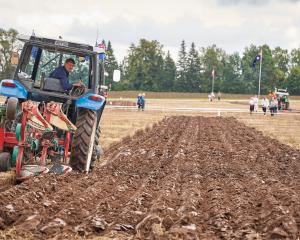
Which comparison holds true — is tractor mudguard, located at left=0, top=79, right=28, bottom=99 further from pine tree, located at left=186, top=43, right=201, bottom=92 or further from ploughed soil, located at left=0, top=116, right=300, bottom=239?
pine tree, located at left=186, top=43, right=201, bottom=92

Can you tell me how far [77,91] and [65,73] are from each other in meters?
0.40

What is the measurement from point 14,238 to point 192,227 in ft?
5.09

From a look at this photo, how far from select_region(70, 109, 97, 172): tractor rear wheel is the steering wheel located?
282mm

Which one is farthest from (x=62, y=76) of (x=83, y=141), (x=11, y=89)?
(x=83, y=141)

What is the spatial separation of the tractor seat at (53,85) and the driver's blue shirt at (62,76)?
0.20 feet

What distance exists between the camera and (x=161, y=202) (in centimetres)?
671

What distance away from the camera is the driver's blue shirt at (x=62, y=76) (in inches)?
380

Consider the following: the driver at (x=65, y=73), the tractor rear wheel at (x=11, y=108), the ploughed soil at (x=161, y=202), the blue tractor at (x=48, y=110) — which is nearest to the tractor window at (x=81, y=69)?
the blue tractor at (x=48, y=110)

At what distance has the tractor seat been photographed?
958 centimetres

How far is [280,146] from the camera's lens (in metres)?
16.5

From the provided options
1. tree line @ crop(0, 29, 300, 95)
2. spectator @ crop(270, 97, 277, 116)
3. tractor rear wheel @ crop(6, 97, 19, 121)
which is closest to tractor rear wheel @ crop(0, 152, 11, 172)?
tractor rear wheel @ crop(6, 97, 19, 121)

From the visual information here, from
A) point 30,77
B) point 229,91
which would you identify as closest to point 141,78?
point 229,91

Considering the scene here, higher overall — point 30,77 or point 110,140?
point 30,77

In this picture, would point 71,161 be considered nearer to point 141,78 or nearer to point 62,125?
point 62,125
